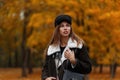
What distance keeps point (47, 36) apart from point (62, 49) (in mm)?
27478

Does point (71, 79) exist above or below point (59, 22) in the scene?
below

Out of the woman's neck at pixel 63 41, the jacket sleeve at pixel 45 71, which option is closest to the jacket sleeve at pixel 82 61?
the woman's neck at pixel 63 41

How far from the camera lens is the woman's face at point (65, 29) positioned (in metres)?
4.47

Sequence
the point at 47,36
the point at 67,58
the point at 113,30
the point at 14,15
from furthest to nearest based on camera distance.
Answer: the point at 14,15, the point at 47,36, the point at 113,30, the point at 67,58

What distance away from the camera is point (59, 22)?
461 cm

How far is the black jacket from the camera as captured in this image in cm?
441

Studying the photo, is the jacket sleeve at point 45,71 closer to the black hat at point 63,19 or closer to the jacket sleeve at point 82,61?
the jacket sleeve at point 82,61

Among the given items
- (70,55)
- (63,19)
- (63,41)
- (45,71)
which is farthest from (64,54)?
(63,19)

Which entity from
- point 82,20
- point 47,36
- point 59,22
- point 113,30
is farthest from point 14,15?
point 59,22

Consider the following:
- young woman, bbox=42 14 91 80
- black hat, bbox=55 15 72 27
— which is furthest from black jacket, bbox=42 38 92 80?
black hat, bbox=55 15 72 27

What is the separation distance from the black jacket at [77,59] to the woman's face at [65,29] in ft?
0.30

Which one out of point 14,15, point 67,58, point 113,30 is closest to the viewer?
point 67,58

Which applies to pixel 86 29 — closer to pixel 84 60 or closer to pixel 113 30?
pixel 113 30

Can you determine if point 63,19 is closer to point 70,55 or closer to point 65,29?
point 65,29
